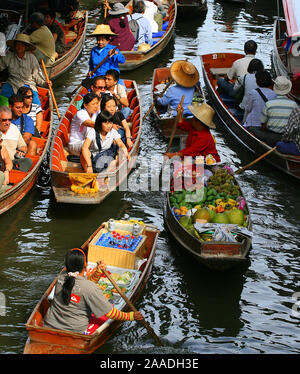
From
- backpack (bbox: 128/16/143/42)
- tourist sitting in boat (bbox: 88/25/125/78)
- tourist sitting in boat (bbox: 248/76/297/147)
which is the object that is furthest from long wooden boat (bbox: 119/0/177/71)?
tourist sitting in boat (bbox: 248/76/297/147)

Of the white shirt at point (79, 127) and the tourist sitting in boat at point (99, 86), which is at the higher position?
the tourist sitting in boat at point (99, 86)

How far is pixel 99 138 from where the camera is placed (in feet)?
26.6

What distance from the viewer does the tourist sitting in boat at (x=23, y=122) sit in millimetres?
8578

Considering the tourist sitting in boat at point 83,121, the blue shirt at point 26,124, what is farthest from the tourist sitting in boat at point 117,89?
the blue shirt at point 26,124

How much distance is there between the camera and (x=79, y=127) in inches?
339

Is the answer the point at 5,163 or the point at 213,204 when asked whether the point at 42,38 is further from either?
the point at 213,204

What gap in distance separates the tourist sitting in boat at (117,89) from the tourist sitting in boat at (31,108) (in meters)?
1.21

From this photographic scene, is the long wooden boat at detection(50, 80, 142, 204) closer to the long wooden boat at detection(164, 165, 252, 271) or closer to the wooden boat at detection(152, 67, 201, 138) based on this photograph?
the wooden boat at detection(152, 67, 201, 138)

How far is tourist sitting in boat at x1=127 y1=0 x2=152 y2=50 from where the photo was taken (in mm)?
13600

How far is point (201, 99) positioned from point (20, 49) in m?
3.41

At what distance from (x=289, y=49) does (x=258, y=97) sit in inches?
104

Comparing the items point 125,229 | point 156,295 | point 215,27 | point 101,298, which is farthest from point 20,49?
point 215,27

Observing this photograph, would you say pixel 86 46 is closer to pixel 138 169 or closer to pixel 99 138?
pixel 138 169

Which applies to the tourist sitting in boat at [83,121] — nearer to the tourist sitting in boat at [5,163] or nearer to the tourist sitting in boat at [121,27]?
the tourist sitting in boat at [5,163]
